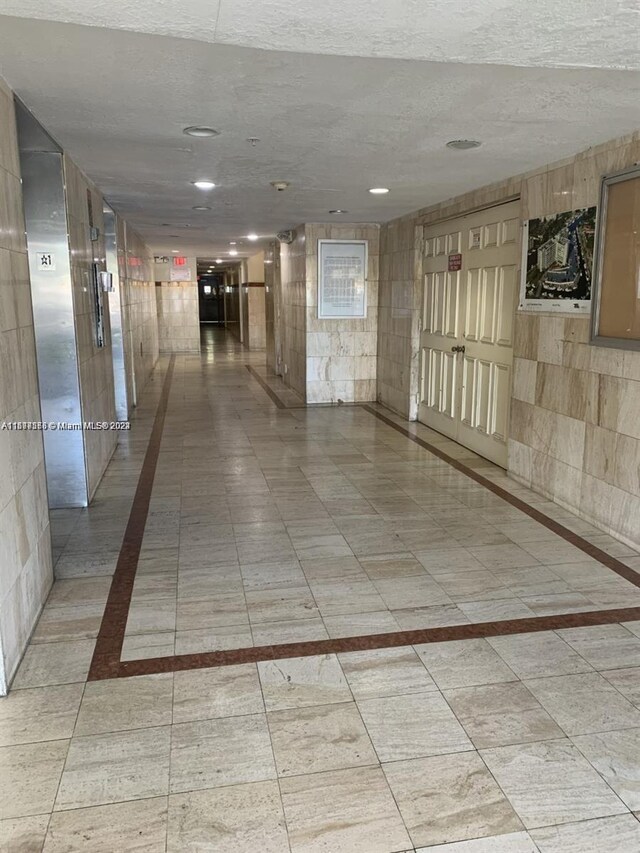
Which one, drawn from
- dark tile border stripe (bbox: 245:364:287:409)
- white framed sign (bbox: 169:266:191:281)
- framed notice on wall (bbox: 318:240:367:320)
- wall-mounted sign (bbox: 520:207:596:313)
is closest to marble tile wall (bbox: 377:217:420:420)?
framed notice on wall (bbox: 318:240:367:320)

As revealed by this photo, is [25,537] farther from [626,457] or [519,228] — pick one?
[519,228]

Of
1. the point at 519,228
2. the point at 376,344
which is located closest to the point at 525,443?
the point at 519,228

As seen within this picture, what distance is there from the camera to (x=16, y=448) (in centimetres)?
274

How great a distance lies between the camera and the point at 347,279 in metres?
8.72

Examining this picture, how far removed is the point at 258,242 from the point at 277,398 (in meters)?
4.07

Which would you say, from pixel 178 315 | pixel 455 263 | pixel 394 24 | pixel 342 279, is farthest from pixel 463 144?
pixel 178 315

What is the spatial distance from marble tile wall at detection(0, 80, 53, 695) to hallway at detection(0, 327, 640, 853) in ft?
0.60

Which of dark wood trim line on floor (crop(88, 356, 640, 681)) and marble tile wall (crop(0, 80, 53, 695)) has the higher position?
marble tile wall (crop(0, 80, 53, 695))

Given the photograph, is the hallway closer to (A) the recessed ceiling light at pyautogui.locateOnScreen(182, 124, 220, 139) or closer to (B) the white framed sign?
(A) the recessed ceiling light at pyautogui.locateOnScreen(182, 124, 220, 139)

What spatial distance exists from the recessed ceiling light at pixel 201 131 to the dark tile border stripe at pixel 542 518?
10.8ft

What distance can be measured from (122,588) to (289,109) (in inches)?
106

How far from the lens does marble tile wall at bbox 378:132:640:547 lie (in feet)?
12.6

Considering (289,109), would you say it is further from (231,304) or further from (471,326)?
(231,304)

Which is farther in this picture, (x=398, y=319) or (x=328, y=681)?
(x=398, y=319)
